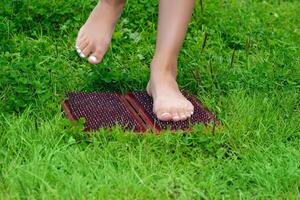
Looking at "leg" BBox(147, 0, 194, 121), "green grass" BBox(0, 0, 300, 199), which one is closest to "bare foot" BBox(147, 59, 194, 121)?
"leg" BBox(147, 0, 194, 121)

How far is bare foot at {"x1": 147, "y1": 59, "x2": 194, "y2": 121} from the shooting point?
111 inches

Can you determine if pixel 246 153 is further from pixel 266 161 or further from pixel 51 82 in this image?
pixel 51 82

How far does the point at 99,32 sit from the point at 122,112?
53 centimetres

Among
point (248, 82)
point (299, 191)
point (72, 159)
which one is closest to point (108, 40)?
point (248, 82)

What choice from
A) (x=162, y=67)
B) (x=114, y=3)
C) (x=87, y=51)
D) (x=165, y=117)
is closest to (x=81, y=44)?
(x=87, y=51)

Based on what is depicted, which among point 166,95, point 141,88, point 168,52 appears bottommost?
point 141,88

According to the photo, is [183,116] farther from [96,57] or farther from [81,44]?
[81,44]

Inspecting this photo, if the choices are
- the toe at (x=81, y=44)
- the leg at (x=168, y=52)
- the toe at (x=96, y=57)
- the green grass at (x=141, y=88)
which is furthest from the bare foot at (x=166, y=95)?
the toe at (x=81, y=44)

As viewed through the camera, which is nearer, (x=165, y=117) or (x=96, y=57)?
(x=165, y=117)

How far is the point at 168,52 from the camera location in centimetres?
296

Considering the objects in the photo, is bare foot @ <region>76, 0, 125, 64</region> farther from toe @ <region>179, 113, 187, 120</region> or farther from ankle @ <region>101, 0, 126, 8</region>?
toe @ <region>179, 113, 187, 120</region>

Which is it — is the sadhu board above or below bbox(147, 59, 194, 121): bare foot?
below

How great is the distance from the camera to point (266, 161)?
2535mm

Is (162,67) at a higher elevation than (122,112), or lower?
higher
